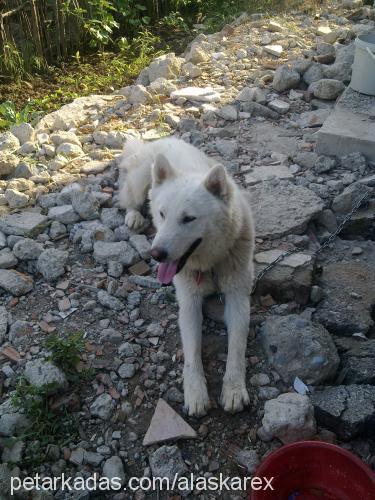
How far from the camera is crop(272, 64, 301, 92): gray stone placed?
6246 millimetres

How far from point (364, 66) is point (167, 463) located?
14.8 ft

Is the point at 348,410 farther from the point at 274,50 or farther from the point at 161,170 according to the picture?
the point at 274,50

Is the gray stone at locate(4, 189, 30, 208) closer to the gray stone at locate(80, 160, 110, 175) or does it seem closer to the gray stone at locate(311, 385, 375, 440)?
the gray stone at locate(80, 160, 110, 175)

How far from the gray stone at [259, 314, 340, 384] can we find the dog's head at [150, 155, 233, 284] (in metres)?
0.62

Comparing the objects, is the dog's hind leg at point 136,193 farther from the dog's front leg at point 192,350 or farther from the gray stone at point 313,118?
the gray stone at point 313,118

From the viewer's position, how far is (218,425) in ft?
9.18

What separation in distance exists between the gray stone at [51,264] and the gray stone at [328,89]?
3.84 meters

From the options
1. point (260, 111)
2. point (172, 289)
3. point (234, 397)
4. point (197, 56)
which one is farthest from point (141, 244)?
point (197, 56)

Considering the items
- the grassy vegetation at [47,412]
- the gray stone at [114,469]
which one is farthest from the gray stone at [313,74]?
the gray stone at [114,469]

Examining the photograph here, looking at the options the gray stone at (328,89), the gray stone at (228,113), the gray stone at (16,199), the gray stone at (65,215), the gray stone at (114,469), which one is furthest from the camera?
the gray stone at (328,89)

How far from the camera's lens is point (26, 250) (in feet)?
12.7

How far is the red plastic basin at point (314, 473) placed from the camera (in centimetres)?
226

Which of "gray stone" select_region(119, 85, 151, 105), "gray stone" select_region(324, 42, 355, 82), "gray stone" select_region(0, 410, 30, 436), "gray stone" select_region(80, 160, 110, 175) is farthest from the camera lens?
"gray stone" select_region(119, 85, 151, 105)

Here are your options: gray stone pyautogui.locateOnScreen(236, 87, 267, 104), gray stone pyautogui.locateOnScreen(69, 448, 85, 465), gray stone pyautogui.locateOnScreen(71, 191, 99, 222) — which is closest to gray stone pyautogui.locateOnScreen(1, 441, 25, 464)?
gray stone pyautogui.locateOnScreen(69, 448, 85, 465)
